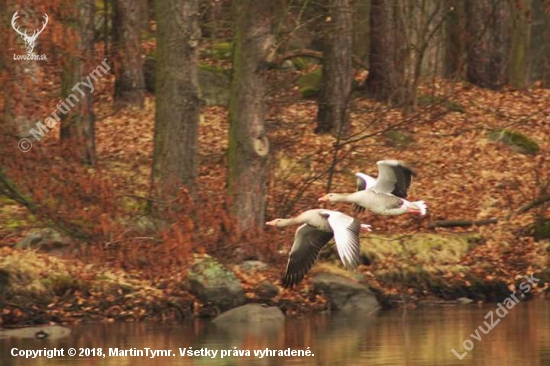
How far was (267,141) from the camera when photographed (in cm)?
2208

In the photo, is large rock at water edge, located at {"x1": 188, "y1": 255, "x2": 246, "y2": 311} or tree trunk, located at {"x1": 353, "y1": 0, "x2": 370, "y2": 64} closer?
large rock at water edge, located at {"x1": 188, "y1": 255, "x2": 246, "y2": 311}

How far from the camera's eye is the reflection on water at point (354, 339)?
14.9m

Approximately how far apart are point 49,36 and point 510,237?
8781 mm

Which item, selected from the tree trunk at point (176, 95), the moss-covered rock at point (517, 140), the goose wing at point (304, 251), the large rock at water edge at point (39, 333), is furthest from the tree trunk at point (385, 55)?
the large rock at water edge at point (39, 333)

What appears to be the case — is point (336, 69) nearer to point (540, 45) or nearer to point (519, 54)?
point (519, 54)

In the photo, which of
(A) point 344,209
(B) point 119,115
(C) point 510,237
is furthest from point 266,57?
(B) point 119,115

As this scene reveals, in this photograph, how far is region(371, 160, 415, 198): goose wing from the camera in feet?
60.8

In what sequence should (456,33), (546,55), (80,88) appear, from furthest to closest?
(546,55)
(456,33)
(80,88)

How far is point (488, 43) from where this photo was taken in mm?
32219

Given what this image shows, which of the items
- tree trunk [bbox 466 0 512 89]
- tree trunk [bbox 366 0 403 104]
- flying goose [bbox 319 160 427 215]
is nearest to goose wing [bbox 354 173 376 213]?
flying goose [bbox 319 160 427 215]

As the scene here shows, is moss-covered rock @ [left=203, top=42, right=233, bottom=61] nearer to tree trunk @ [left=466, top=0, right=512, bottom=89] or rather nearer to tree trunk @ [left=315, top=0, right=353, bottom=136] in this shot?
tree trunk @ [left=315, top=0, right=353, bottom=136]

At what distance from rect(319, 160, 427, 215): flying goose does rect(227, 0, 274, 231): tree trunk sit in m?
3.35

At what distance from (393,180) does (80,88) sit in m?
7.93

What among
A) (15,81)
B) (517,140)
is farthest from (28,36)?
(517,140)
